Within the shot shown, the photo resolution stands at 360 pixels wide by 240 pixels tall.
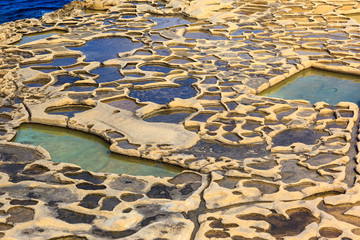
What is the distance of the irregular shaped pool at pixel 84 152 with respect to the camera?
5.38 m

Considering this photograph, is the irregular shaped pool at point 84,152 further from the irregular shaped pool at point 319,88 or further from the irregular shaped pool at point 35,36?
the irregular shaped pool at point 35,36

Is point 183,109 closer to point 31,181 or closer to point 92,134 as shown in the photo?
point 92,134

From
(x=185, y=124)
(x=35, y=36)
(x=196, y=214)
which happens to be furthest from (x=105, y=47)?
(x=196, y=214)

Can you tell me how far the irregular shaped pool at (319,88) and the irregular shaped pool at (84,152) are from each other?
2505 millimetres

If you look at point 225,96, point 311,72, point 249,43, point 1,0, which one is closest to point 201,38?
point 249,43

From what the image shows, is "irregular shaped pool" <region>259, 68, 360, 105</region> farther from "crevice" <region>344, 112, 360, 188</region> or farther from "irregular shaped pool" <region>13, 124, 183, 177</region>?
"irregular shaped pool" <region>13, 124, 183, 177</region>

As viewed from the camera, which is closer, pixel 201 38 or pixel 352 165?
pixel 352 165

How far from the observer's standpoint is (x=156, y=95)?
711 cm

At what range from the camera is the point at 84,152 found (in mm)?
5777

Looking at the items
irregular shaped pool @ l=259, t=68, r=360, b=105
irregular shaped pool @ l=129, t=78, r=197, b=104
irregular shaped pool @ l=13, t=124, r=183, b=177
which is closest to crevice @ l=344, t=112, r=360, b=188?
irregular shaped pool @ l=259, t=68, r=360, b=105

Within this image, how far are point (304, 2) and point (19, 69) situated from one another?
6.78 meters

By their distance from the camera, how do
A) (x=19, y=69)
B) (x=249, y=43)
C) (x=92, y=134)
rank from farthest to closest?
(x=249, y=43) < (x=19, y=69) < (x=92, y=134)

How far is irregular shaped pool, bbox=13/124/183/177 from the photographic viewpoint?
212 inches

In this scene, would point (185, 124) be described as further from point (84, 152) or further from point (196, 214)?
point (196, 214)
